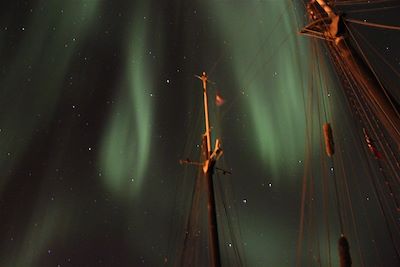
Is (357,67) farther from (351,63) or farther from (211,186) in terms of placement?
(211,186)

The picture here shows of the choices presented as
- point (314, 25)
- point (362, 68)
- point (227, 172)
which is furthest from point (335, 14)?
point (227, 172)

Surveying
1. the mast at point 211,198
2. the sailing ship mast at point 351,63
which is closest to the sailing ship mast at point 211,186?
the mast at point 211,198

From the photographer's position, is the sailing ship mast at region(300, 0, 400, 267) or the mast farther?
the mast

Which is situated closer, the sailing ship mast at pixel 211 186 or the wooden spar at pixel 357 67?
the wooden spar at pixel 357 67

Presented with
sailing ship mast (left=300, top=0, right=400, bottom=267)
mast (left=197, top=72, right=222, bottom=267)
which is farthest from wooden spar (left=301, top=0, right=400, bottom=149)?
mast (left=197, top=72, right=222, bottom=267)

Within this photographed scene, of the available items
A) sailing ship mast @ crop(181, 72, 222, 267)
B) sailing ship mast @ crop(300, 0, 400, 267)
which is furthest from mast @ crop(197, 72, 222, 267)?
sailing ship mast @ crop(300, 0, 400, 267)

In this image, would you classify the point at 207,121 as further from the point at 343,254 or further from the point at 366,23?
the point at 343,254

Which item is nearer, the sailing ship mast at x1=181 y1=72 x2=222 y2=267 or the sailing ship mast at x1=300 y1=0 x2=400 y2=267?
the sailing ship mast at x1=300 y1=0 x2=400 y2=267

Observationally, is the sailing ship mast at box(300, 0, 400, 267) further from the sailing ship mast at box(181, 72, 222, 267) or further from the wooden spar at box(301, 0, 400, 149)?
the sailing ship mast at box(181, 72, 222, 267)

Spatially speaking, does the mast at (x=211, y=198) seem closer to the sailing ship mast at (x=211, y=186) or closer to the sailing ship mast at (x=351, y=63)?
the sailing ship mast at (x=211, y=186)

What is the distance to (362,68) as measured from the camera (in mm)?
8633

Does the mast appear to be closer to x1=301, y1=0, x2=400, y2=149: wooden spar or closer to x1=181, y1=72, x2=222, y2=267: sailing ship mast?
x1=181, y1=72, x2=222, y2=267: sailing ship mast

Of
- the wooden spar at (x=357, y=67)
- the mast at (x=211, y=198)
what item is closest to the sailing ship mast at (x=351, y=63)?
the wooden spar at (x=357, y=67)

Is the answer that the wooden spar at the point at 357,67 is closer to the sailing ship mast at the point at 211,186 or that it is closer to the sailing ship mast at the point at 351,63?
the sailing ship mast at the point at 351,63
